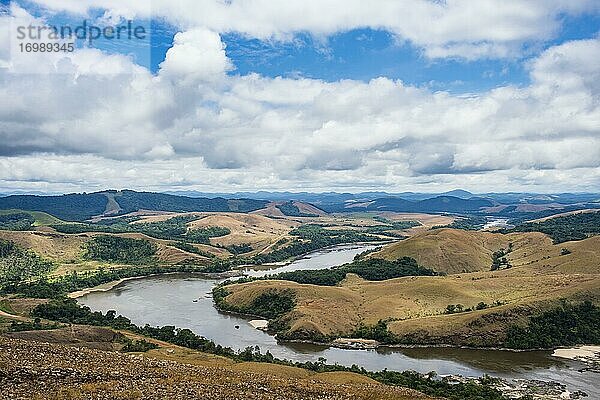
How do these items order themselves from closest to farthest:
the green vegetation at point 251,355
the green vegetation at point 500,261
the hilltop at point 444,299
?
1. the green vegetation at point 251,355
2. the hilltop at point 444,299
3. the green vegetation at point 500,261

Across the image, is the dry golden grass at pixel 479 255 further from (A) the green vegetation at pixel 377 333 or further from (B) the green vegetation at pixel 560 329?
(A) the green vegetation at pixel 377 333

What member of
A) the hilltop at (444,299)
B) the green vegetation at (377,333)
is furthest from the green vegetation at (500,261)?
the green vegetation at (377,333)

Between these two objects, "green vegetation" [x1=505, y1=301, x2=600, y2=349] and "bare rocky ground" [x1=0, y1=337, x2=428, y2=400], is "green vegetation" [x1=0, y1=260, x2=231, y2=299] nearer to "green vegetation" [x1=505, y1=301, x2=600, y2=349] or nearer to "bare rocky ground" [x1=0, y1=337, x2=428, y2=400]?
"bare rocky ground" [x1=0, y1=337, x2=428, y2=400]

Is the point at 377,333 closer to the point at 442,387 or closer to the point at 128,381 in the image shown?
the point at 442,387

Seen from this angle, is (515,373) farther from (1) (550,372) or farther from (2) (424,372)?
(2) (424,372)

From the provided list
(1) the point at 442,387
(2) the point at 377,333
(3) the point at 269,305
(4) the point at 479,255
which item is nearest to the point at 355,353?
(2) the point at 377,333

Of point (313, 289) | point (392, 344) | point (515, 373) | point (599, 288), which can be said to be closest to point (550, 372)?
point (515, 373)
